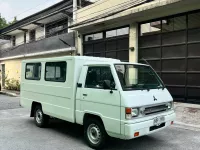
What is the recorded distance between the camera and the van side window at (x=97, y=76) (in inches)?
197

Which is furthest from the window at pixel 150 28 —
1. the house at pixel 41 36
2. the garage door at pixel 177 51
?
the house at pixel 41 36

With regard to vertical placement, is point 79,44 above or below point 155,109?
above

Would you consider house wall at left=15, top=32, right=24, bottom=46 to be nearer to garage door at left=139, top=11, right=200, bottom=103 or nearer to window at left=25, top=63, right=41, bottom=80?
garage door at left=139, top=11, right=200, bottom=103

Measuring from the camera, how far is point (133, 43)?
38.4 ft

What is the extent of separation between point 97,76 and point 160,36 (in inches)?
251

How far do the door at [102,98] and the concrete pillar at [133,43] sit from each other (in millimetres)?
6568

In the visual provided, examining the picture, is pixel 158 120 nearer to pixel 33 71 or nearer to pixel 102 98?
pixel 102 98

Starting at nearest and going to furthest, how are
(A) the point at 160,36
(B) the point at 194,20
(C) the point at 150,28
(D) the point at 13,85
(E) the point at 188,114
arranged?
(E) the point at 188,114 < (B) the point at 194,20 < (A) the point at 160,36 < (C) the point at 150,28 < (D) the point at 13,85

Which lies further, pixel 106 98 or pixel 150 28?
pixel 150 28

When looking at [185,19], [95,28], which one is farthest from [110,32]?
[185,19]

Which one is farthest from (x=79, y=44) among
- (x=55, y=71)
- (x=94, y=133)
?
(x=94, y=133)

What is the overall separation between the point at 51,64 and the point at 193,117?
5044mm

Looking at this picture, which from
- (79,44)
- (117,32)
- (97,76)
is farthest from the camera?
(79,44)

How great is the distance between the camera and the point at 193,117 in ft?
25.2
